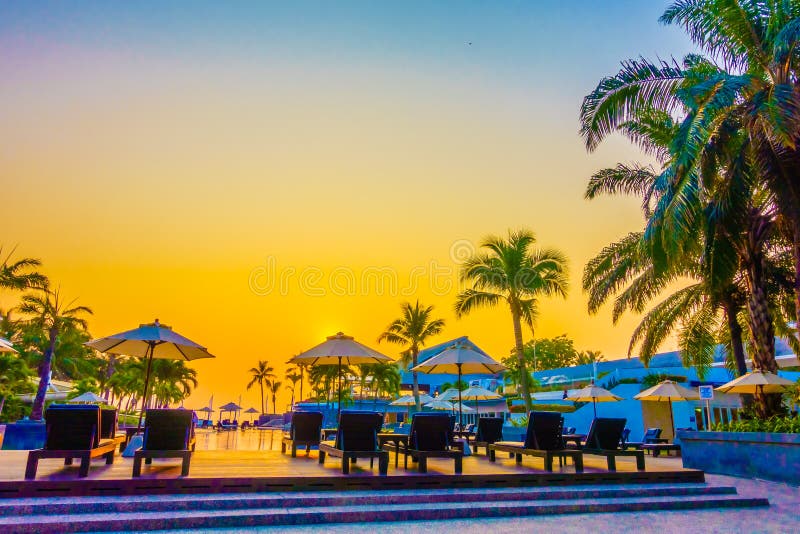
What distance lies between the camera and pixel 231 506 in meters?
5.77

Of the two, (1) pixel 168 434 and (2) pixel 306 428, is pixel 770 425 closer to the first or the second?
(2) pixel 306 428

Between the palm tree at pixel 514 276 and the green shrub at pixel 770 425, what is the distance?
378 inches

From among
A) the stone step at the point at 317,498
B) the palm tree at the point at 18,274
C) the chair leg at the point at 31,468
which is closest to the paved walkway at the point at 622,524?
the stone step at the point at 317,498

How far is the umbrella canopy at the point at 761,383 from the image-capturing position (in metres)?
10.7

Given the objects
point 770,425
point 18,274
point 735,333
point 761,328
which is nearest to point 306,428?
point 770,425

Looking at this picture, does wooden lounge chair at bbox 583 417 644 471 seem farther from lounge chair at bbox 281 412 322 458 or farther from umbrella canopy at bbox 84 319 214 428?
umbrella canopy at bbox 84 319 214 428

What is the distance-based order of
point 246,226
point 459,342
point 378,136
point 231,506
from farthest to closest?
point 246,226 < point 378,136 < point 459,342 < point 231,506

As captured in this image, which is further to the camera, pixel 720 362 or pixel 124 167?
pixel 720 362

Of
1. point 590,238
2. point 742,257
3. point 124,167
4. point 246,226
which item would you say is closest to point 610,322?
point 590,238

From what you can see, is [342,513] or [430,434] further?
[430,434]

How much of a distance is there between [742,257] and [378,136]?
1014 cm

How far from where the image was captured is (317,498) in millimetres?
6121

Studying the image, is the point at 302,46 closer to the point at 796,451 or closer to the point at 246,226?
the point at 246,226

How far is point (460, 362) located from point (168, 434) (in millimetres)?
6051
